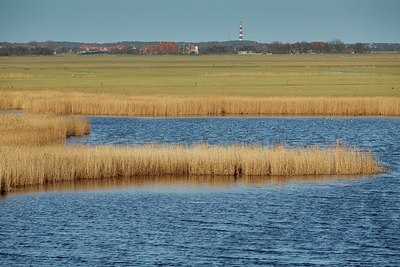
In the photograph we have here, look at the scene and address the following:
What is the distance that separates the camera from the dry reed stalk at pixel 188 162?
77.7 ft

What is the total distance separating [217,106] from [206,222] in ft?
91.6

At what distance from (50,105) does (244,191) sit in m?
24.6

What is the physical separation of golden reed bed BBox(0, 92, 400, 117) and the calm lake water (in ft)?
58.7

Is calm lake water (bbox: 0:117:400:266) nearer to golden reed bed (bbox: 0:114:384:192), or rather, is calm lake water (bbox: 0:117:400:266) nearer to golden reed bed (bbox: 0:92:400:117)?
golden reed bed (bbox: 0:114:384:192)

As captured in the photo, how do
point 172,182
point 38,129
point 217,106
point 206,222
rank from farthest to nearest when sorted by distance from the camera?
point 217,106, point 38,129, point 172,182, point 206,222

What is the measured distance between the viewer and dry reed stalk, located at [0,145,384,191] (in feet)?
77.7

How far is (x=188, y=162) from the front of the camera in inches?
963

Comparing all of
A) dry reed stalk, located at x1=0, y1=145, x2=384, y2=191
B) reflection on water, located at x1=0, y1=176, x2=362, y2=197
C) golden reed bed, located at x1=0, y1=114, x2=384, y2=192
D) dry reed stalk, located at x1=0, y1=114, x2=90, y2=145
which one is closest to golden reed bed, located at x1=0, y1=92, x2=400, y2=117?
dry reed stalk, located at x1=0, y1=114, x2=90, y2=145

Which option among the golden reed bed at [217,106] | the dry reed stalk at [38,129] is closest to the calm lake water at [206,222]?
the dry reed stalk at [38,129]

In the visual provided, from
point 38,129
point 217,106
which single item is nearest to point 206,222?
point 38,129

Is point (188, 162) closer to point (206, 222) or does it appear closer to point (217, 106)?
point (206, 222)

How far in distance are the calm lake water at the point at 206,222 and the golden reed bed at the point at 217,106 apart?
17.9m

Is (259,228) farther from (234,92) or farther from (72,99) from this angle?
(234,92)

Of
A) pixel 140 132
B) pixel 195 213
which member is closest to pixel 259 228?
pixel 195 213
